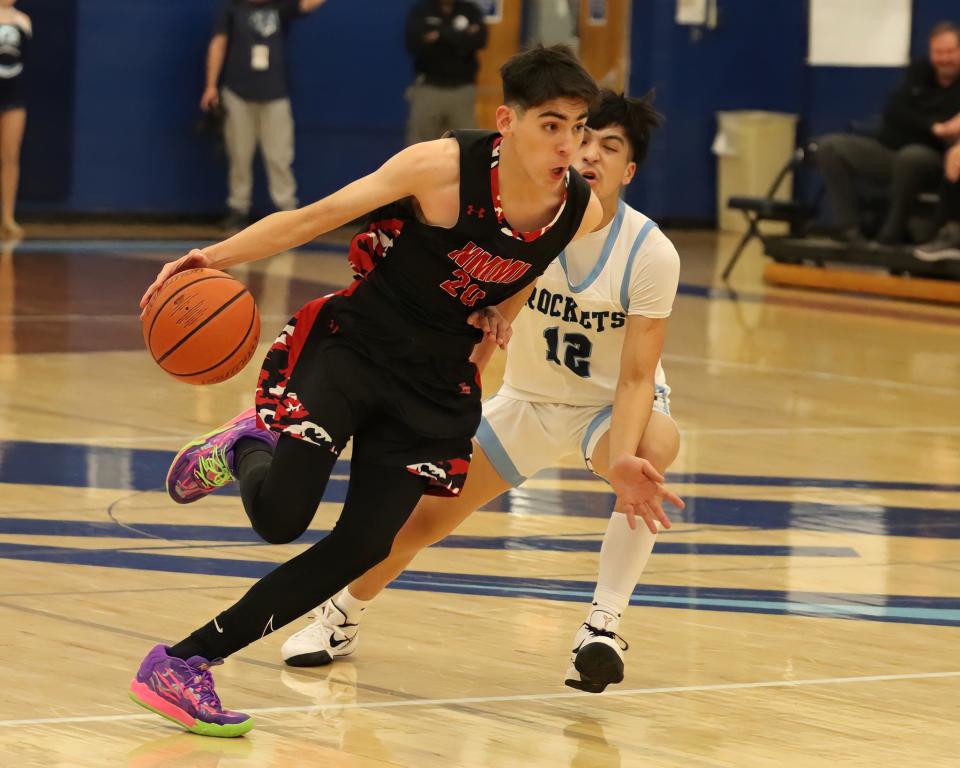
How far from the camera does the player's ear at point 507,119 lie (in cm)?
389

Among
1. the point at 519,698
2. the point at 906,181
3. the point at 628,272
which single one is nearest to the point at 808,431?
the point at 628,272

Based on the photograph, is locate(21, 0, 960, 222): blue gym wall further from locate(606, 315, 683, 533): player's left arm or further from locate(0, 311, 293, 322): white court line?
locate(606, 315, 683, 533): player's left arm

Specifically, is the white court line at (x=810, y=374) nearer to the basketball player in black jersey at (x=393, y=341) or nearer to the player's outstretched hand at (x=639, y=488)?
the player's outstretched hand at (x=639, y=488)

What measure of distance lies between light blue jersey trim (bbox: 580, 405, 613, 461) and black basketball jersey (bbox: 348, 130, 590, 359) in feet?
1.98

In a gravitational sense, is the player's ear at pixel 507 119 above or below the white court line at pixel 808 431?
above

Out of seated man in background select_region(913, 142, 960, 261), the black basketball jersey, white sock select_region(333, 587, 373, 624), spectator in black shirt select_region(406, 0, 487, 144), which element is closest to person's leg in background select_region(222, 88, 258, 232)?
spectator in black shirt select_region(406, 0, 487, 144)

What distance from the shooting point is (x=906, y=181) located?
41.1 feet

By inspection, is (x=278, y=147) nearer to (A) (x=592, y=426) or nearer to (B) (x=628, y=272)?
(A) (x=592, y=426)

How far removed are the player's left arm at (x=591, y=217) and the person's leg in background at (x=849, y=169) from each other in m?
9.13

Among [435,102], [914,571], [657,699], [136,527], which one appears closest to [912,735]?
[657,699]

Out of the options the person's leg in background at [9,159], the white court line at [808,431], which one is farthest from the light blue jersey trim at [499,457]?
the person's leg in background at [9,159]

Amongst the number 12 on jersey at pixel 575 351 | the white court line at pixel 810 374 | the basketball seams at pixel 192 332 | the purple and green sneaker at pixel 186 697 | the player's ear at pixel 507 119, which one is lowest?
the white court line at pixel 810 374

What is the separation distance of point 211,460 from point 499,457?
2.23 feet

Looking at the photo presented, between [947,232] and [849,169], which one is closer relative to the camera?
[947,232]
